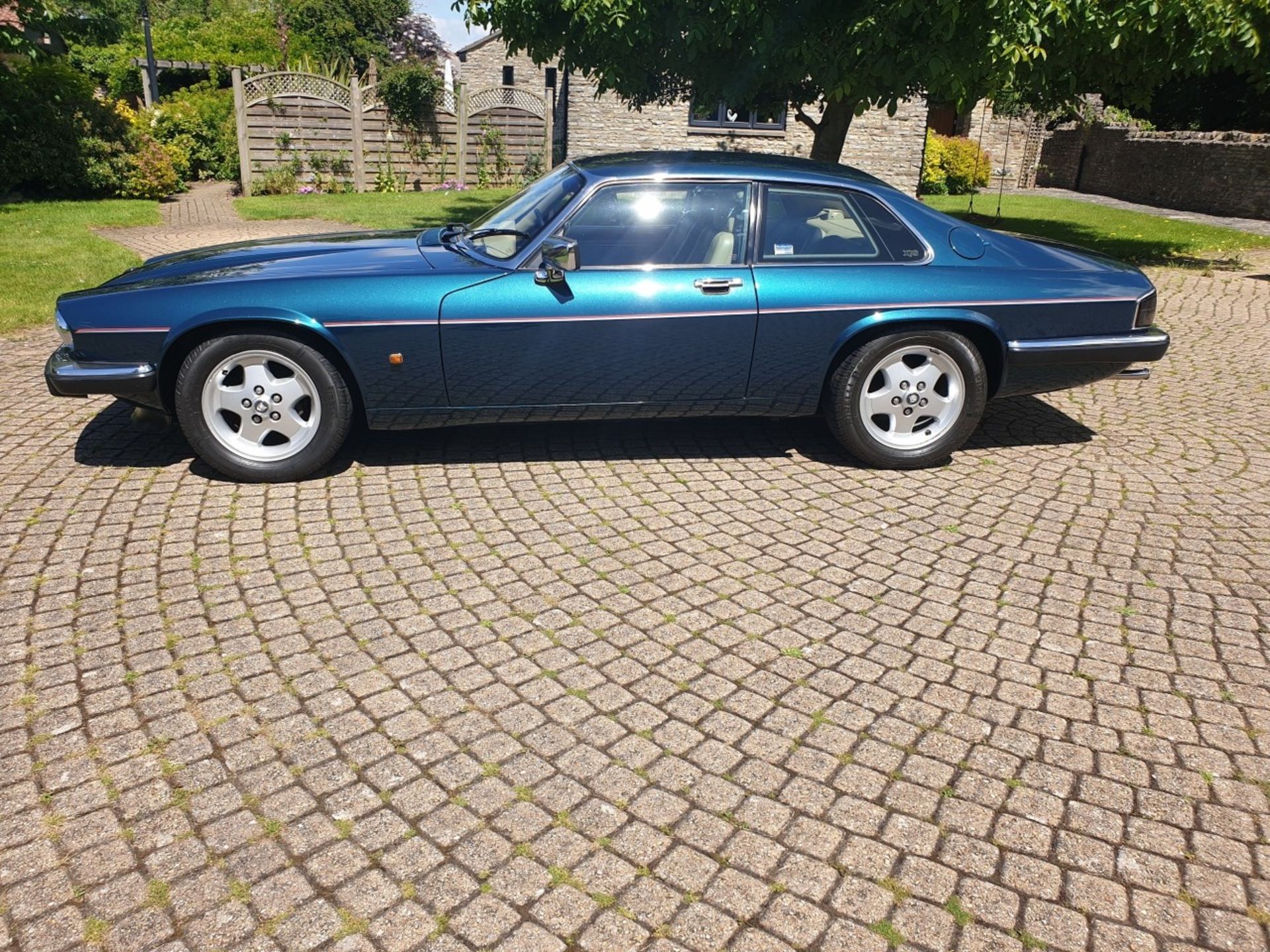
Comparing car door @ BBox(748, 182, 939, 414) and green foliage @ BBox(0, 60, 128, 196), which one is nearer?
car door @ BBox(748, 182, 939, 414)

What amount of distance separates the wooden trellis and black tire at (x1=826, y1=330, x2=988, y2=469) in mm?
16204

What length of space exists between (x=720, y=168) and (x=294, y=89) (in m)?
→ 16.2

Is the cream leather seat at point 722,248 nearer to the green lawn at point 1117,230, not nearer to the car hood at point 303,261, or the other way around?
the car hood at point 303,261

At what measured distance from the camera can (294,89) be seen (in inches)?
723

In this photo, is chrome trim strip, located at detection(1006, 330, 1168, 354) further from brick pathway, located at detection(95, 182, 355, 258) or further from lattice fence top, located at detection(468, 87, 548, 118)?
lattice fence top, located at detection(468, 87, 548, 118)

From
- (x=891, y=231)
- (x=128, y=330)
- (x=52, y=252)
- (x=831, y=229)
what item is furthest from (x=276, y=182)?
(x=891, y=231)

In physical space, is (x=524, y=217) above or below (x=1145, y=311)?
above

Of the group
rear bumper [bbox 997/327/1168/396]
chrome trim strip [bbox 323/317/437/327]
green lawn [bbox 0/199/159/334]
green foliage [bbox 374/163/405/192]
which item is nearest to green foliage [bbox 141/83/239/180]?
green lawn [bbox 0/199/159/334]

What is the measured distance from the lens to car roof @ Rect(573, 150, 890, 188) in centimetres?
491

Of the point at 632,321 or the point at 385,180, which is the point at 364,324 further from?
the point at 385,180

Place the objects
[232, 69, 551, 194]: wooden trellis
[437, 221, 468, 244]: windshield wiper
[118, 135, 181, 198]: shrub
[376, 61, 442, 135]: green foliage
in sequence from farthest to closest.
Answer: [376, 61, 442, 135]: green foliage < [232, 69, 551, 194]: wooden trellis < [118, 135, 181, 198]: shrub < [437, 221, 468, 244]: windshield wiper

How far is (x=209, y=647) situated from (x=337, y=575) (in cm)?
62

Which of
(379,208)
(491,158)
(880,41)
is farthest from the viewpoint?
(491,158)

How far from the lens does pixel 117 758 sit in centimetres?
279
